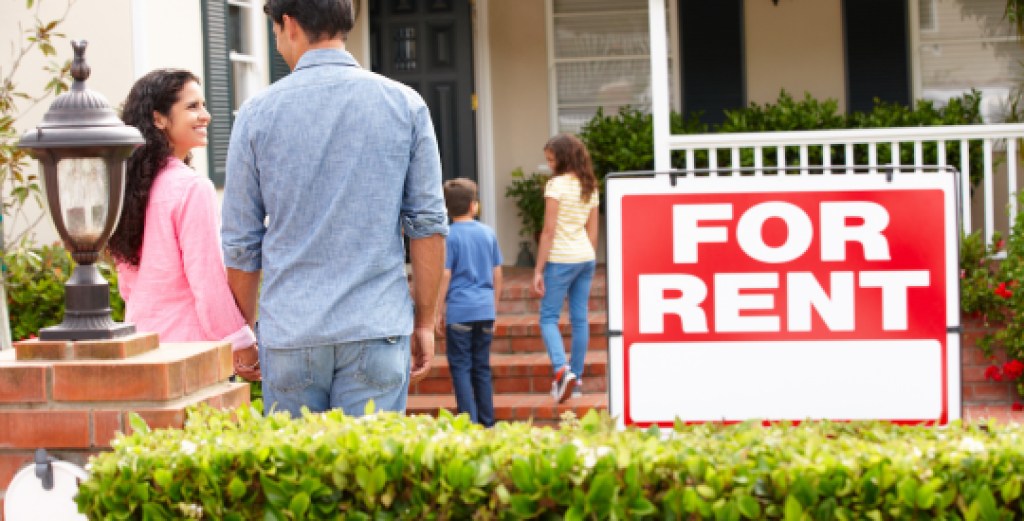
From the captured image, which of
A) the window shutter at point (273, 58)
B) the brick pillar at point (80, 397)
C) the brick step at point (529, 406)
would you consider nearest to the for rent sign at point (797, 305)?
the brick pillar at point (80, 397)

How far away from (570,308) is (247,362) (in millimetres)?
4619

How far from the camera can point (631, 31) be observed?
12211mm

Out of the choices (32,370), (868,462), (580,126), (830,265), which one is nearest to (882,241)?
(830,265)

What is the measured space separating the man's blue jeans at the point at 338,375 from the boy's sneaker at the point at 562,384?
488 centimetres

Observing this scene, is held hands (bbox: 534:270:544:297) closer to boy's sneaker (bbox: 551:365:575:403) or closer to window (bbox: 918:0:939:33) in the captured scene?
boy's sneaker (bbox: 551:365:575:403)

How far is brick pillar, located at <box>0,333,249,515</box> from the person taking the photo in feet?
11.2

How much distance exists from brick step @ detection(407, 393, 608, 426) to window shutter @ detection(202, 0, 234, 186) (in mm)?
1905

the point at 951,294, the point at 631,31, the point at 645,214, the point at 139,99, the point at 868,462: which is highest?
the point at 631,31

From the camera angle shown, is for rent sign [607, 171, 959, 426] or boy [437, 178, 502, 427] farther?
boy [437, 178, 502, 427]

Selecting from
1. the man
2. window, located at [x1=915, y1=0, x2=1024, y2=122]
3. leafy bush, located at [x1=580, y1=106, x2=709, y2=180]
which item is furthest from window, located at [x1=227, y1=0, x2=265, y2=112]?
the man

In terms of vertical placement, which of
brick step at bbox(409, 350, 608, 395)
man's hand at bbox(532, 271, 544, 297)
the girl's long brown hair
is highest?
the girl's long brown hair

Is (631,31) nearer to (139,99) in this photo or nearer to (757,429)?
(139,99)

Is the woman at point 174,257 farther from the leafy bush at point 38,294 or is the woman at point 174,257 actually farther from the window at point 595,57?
the window at point 595,57

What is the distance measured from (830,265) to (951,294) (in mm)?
289
